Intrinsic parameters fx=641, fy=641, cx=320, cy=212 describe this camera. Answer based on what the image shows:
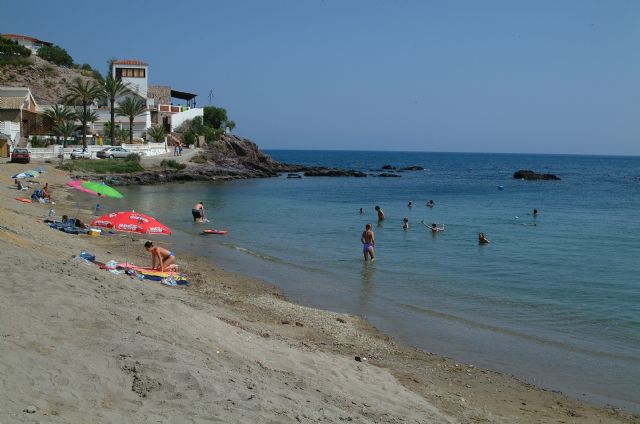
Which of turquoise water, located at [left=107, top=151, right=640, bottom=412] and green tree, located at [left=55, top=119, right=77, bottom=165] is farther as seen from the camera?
green tree, located at [left=55, top=119, right=77, bottom=165]

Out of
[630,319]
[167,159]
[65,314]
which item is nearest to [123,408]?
[65,314]

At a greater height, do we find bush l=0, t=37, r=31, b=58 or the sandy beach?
bush l=0, t=37, r=31, b=58

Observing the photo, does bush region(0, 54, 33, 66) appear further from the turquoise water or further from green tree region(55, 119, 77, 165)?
the turquoise water

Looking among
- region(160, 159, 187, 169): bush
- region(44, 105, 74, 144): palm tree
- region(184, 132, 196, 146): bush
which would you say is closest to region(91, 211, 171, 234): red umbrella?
region(160, 159, 187, 169): bush

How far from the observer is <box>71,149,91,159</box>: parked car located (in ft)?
182

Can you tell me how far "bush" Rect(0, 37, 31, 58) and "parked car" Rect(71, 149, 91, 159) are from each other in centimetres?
3454

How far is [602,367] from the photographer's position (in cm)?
1190

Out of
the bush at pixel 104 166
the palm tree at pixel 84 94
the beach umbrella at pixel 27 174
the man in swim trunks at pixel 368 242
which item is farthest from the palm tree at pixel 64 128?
the man in swim trunks at pixel 368 242

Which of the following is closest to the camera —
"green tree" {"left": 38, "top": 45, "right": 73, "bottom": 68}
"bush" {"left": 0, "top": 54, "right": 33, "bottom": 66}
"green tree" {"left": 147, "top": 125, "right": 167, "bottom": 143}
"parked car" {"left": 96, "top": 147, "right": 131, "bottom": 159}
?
"parked car" {"left": 96, "top": 147, "right": 131, "bottom": 159}

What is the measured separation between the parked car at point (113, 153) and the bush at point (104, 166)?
1.92 m

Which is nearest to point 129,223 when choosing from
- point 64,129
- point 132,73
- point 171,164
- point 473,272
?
point 473,272

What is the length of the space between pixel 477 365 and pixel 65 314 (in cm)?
709

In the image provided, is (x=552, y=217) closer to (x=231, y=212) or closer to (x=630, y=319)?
(x=231, y=212)

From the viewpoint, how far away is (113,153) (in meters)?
59.1
